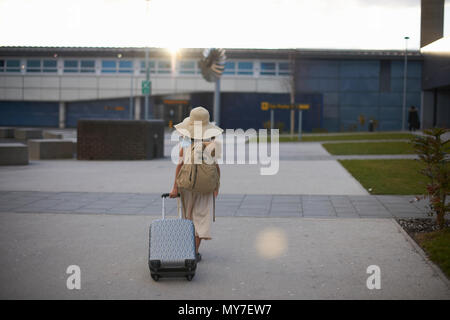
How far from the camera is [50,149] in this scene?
2069 cm

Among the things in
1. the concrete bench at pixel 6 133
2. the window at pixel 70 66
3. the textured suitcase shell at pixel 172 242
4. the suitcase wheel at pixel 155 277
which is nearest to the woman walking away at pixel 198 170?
the textured suitcase shell at pixel 172 242

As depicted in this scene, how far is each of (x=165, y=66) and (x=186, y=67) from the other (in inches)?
81.2

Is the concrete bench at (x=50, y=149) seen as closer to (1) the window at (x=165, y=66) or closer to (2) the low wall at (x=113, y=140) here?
(2) the low wall at (x=113, y=140)

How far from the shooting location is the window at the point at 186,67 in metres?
57.2

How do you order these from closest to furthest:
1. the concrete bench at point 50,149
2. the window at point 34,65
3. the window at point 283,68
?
the concrete bench at point 50,149 < the window at point 283,68 < the window at point 34,65

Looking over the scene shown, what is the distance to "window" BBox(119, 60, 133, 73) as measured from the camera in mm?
58688

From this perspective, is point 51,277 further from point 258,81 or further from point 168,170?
point 258,81

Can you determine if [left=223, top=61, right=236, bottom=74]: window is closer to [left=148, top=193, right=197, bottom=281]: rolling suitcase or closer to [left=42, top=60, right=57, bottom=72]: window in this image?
[left=42, top=60, right=57, bottom=72]: window

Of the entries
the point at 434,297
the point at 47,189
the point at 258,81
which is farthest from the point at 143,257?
the point at 258,81

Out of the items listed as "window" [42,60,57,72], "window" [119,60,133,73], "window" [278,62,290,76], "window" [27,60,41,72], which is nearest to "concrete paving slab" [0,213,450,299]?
"window" [278,62,290,76]

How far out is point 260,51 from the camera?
55.7 meters

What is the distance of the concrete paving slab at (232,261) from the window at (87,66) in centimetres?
5234

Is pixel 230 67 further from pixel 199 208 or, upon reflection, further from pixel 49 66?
pixel 199 208

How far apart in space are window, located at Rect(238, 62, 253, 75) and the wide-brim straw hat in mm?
50999
